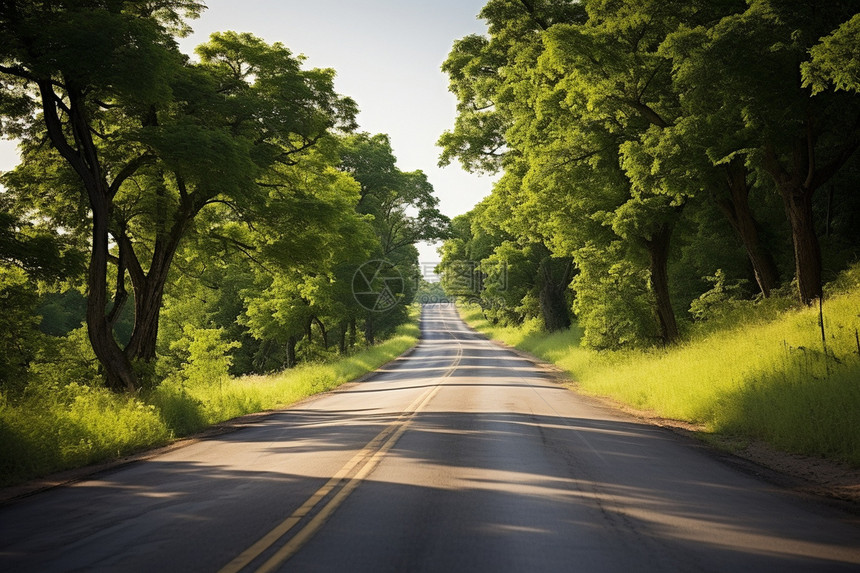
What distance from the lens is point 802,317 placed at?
14.6 m

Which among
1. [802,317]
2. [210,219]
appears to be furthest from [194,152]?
[802,317]

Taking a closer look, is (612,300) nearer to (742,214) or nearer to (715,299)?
(715,299)

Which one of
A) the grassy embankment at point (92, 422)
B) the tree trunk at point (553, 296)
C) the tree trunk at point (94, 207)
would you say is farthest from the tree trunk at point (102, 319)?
the tree trunk at point (553, 296)

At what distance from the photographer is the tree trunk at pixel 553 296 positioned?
45.8 meters

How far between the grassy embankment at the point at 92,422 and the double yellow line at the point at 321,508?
170 inches

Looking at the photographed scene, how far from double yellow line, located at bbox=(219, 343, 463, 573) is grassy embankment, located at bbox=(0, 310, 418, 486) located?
4315 mm

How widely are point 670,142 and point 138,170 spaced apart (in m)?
14.2

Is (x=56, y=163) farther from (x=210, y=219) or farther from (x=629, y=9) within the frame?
(x=629, y=9)

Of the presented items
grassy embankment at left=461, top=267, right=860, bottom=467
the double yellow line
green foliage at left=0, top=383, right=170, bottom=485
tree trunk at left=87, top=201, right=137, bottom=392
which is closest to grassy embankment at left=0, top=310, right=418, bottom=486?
green foliage at left=0, top=383, right=170, bottom=485

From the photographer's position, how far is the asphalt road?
15.4 feet

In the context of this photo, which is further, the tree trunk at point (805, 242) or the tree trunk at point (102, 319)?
the tree trunk at point (805, 242)

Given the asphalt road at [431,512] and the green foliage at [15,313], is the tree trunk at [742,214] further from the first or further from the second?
the green foliage at [15,313]

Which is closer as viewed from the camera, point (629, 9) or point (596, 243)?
point (629, 9)

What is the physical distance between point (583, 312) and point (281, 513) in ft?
71.4
